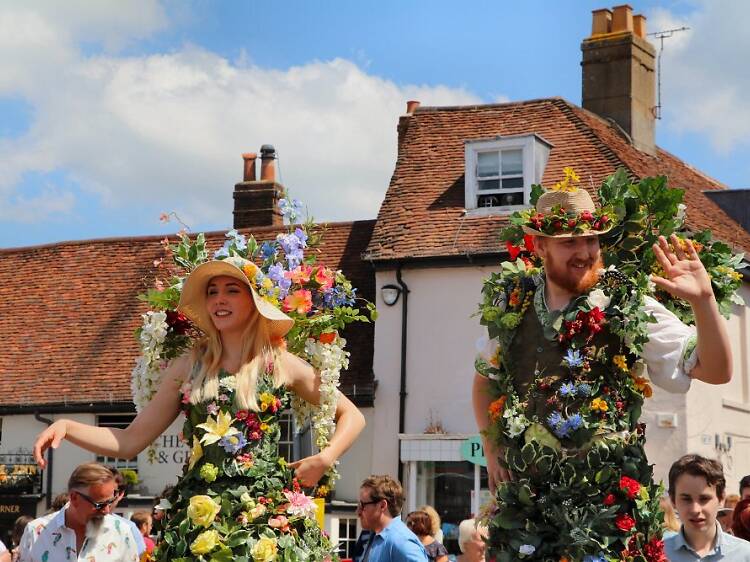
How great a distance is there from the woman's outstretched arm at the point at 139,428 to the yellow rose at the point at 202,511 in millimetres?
407

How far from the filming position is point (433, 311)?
20094mm

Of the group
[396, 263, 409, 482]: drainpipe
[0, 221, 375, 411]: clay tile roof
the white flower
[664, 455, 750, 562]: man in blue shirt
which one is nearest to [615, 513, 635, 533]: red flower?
the white flower

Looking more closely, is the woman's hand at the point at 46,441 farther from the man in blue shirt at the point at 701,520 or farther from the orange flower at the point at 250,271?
the man in blue shirt at the point at 701,520

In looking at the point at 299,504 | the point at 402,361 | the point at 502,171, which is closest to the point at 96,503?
the point at 299,504

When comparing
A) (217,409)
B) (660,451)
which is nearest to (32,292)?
(660,451)

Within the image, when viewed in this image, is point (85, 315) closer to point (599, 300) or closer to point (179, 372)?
point (179, 372)

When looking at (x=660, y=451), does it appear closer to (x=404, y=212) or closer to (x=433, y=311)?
(x=433, y=311)

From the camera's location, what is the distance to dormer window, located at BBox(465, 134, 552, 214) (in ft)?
68.1

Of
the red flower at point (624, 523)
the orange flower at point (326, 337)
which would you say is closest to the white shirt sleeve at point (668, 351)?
the red flower at point (624, 523)

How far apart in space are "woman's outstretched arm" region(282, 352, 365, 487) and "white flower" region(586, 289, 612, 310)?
133 cm

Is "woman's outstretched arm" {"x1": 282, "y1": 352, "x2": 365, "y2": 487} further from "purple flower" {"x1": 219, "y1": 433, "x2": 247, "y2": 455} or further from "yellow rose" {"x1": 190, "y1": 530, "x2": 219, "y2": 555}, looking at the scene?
"yellow rose" {"x1": 190, "y1": 530, "x2": 219, "y2": 555}

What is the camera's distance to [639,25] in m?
23.7

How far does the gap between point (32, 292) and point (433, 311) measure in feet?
29.3

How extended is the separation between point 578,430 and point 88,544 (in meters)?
2.90
